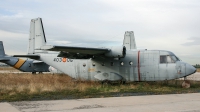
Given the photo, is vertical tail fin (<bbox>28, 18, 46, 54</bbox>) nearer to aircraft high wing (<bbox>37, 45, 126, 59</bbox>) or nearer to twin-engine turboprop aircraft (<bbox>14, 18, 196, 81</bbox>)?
twin-engine turboprop aircraft (<bbox>14, 18, 196, 81</bbox>)

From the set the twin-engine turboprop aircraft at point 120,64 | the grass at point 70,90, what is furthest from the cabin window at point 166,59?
the grass at point 70,90

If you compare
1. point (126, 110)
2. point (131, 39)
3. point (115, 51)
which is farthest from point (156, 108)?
point (131, 39)

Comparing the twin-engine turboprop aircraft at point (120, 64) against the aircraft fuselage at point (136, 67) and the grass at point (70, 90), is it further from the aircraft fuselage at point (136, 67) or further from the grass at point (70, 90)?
the grass at point (70, 90)

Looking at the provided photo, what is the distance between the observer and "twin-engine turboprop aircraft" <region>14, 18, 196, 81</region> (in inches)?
669

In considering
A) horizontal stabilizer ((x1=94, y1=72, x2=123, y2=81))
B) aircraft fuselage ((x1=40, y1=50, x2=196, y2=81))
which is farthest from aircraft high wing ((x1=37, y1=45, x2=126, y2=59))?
horizontal stabilizer ((x1=94, y1=72, x2=123, y2=81))

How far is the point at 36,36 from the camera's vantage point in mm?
23875

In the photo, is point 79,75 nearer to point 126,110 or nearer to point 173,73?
point 173,73

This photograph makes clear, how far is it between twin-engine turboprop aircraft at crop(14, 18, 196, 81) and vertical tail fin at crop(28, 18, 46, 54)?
4201 millimetres

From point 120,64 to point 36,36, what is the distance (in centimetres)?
1014

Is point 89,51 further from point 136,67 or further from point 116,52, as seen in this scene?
point 136,67

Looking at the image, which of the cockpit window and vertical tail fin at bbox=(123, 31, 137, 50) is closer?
the cockpit window

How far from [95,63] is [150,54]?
4.58 metres

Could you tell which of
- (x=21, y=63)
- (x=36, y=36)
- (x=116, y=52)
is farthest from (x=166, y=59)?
(x=21, y=63)

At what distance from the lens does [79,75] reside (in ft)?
65.6
